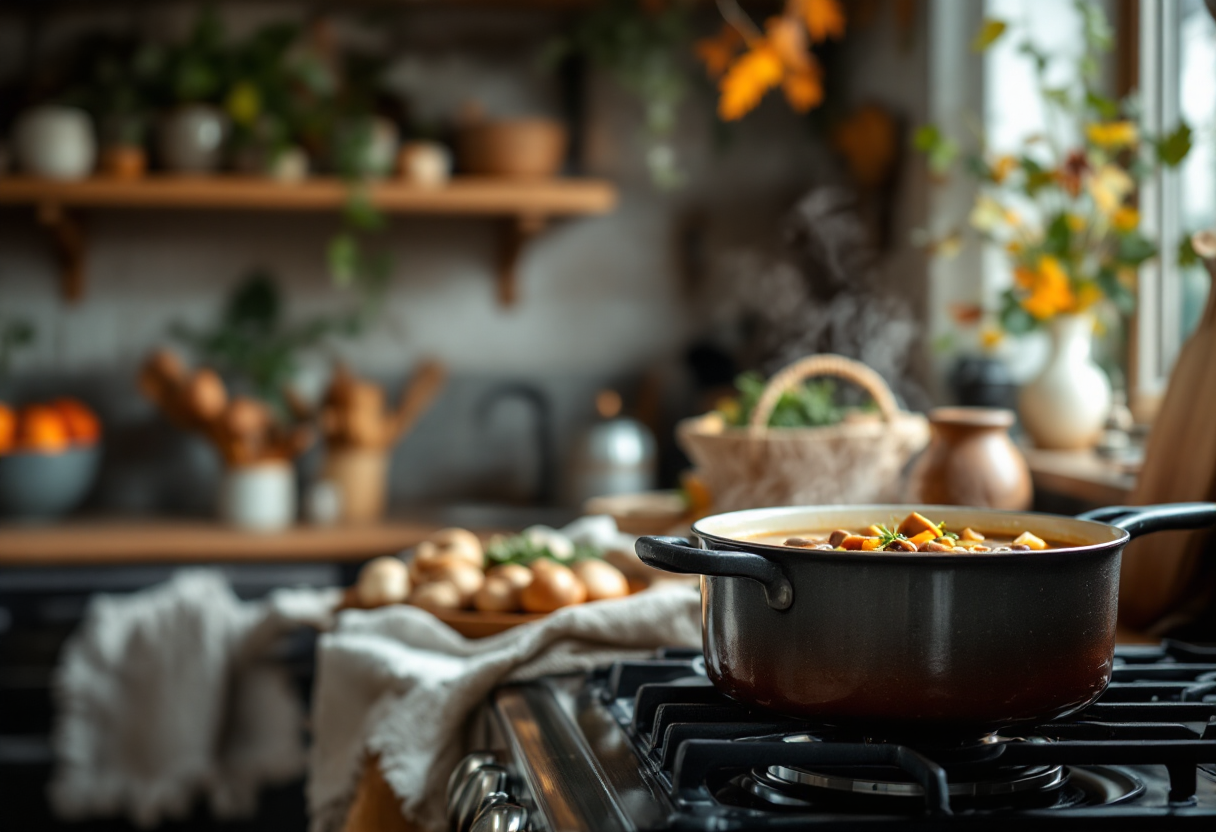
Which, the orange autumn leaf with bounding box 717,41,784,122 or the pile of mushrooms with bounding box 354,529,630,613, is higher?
the orange autumn leaf with bounding box 717,41,784,122

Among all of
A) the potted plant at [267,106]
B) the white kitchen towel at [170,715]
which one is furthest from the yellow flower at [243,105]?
the white kitchen towel at [170,715]

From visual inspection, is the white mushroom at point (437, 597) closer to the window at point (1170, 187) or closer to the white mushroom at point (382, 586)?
the white mushroom at point (382, 586)

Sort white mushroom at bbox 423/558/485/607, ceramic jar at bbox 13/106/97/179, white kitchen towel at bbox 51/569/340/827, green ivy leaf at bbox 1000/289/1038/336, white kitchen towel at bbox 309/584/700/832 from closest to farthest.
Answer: white kitchen towel at bbox 309/584/700/832 < white mushroom at bbox 423/558/485/607 < green ivy leaf at bbox 1000/289/1038/336 < white kitchen towel at bbox 51/569/340/827 < ceramic jar at bbox 13/106/97/179

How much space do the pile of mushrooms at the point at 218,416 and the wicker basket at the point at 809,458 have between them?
1670 mm

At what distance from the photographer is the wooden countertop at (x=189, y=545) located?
240 cm

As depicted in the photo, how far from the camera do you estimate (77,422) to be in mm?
2693

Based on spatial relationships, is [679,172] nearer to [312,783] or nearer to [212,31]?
[212,31]

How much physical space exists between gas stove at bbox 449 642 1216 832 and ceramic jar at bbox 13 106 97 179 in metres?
2.37

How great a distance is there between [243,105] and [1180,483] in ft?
7.41

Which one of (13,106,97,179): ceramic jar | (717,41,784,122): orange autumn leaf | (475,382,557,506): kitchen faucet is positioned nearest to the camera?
(717,41,784,122): orange autumn leaf

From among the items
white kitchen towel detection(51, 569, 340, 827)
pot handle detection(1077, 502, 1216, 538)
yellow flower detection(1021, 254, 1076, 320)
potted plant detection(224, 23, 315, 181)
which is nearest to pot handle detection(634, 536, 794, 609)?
pot handle detection(1077, 502, 1216, 538)

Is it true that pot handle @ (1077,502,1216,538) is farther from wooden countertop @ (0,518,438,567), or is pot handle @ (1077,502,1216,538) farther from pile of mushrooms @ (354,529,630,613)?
wooden countertop @ (0,518,438,567)

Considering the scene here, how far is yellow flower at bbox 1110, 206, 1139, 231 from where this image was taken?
1.52 m

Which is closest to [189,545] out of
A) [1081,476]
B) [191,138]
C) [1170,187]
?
[191,138]
